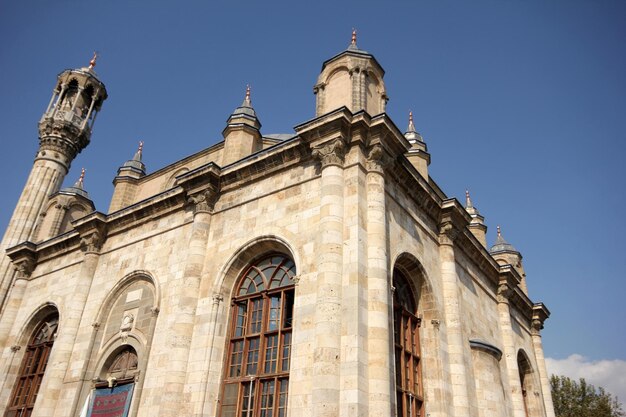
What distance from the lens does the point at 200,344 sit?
1351 centimetres

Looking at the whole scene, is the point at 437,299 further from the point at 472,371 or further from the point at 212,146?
the point at 212,146

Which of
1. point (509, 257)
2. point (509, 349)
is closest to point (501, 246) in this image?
point (509, 257)

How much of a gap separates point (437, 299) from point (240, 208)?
22.1 feet

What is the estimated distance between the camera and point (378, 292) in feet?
38.0

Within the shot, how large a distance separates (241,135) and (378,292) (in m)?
8.96

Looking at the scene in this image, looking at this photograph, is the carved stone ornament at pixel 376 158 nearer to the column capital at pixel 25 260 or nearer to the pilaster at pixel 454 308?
the pilaster at pixel 454 308

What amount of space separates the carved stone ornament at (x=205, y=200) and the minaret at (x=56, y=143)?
13845mm

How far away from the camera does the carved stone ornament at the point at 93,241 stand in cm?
1892

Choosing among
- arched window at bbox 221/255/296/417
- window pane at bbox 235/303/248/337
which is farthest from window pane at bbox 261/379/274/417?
window pane at bbox 235/303/248/337

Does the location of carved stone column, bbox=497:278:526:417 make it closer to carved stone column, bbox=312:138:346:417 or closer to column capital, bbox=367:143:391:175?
column capital, bbox=367:143:391:175

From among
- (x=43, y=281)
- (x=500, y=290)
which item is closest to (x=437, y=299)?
(x=500, y=290)

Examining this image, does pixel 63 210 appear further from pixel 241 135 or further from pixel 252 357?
pixel 252 357

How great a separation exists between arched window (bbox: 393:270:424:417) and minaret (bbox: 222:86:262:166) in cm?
708

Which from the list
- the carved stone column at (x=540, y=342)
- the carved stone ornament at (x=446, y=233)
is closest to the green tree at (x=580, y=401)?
the carved stone column at (x=540, y=342)
